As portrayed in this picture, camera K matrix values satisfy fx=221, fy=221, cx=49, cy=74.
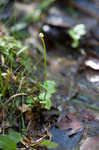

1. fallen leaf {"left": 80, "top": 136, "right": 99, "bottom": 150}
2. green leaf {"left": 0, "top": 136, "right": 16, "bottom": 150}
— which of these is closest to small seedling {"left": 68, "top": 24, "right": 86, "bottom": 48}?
fallen leaf {"left": 80, "top": 136, "right": 99, "bottom": 150}

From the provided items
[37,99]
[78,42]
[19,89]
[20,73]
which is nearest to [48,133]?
[37,99]

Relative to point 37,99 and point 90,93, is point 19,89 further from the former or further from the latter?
point 90,93

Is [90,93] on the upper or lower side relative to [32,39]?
lower

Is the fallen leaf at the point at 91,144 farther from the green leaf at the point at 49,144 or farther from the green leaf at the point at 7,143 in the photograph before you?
the green leaf at the point at 7,143

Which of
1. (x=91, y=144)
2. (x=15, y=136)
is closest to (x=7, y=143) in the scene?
(x=15, y=136)

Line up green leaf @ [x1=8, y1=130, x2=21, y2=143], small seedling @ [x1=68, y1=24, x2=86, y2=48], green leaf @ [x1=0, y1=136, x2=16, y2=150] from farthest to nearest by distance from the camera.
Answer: small seedling @ [x1=68, y1=24, x2=86, y2=48] < green leaf @ [x1=8, y1=130, x2=21, y2=143] < green leaf @ [x1=0, y1=136, x2=16, y2=150]

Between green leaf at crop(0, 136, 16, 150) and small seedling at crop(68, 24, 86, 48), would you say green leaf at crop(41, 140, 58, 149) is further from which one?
small seedling at crop(68, 24, 86, 48)
